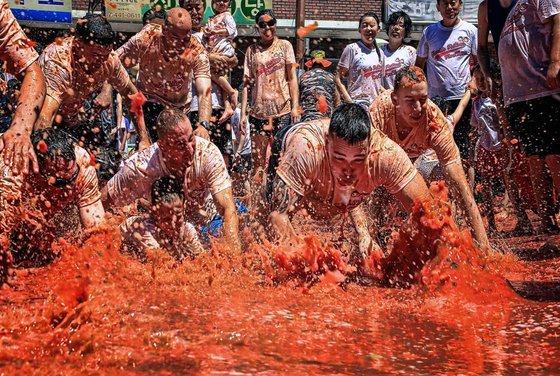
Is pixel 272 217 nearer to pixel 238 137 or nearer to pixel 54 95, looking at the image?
pixel 54 95

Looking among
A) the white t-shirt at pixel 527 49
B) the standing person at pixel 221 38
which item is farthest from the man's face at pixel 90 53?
the white t-shirt at pixel 527 49

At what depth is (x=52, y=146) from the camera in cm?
512

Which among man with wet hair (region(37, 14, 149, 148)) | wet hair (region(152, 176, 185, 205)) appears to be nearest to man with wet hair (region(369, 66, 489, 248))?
wet hair (region(152, 176, 185, 205))

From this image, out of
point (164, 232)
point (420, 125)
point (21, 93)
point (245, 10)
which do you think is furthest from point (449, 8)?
point (245, 10)

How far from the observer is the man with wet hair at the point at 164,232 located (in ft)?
18.7

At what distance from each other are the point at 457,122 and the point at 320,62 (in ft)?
6.09

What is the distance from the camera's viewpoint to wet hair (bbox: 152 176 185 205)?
18.5 ft

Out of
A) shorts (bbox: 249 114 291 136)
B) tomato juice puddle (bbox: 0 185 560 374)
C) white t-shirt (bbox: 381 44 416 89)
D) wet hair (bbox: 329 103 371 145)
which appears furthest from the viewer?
shorts (bbox: 249 114 291 136)

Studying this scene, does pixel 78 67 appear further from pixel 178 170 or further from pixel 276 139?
pixel 276 139

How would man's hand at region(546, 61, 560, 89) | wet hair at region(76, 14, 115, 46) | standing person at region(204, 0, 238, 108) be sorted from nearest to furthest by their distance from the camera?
1. man's hand at region(546, 61, 560, 89)
2. wet hair at region(76, 14, 115, 46)
3. standing person at region(204, 0, 238, 108)

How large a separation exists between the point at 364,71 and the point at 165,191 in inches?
157

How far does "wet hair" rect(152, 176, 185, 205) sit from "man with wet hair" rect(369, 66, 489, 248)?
139 centimetres

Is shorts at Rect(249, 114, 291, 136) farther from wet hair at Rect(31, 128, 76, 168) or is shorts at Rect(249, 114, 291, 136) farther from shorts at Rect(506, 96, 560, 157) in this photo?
wet hair at Rect(31, 128, 76, 168)

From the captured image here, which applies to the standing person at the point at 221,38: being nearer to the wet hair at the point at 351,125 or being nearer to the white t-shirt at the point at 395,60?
the white t-shirt at the point at 395,60
